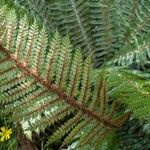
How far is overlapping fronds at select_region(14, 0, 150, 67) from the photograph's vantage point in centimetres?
207

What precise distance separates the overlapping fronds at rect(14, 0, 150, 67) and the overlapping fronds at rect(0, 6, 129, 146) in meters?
0.52

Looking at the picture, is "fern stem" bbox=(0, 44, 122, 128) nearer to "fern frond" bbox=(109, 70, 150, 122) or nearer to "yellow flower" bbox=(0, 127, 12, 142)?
"fern frond" bbox=(109, 70, 150, 122)

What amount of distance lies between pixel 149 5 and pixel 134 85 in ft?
2.37

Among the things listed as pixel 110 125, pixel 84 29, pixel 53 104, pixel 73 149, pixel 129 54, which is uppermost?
pixel 84 29

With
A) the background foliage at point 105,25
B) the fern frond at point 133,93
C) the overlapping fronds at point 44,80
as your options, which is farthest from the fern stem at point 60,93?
the background foliage at point 105,25

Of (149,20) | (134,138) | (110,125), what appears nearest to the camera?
(110,125)

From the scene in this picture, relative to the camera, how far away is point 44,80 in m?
1.51

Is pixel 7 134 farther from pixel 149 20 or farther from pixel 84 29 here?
pixel 149 20

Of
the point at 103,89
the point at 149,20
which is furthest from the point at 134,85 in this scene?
the point at 149,20

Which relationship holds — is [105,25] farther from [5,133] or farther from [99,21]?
[5,133]

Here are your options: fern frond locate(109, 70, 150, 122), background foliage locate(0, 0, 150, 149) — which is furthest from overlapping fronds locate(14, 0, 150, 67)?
fern frond locate(109, 70, 150, 122)

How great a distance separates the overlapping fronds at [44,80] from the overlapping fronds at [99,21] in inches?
20.5

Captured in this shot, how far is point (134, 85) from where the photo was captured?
57.1 inches

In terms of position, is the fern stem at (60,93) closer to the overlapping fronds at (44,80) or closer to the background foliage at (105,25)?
the overlapping fronds at (44,80)
